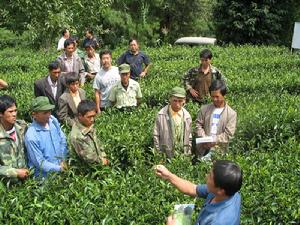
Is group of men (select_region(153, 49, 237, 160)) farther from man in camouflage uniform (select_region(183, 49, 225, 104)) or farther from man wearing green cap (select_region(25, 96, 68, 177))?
man in camouflage uniform (select_region(183, 49, 225, 104))

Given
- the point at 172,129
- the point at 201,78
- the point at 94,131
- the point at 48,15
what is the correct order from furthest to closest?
the point at 48,15 < the point at 201,78 < the point at 172,129 < the point at 94,131

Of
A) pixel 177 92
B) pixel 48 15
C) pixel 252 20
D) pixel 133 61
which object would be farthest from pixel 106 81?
pixel 252 20

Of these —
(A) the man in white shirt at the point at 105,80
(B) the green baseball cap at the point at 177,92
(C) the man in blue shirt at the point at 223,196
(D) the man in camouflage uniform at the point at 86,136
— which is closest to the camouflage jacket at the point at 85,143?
(D) the man in camouflage uniform at the point at 86,136

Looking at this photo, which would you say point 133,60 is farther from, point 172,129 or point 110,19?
point 110,19

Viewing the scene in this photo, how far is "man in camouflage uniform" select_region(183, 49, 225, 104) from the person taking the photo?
8.33 m

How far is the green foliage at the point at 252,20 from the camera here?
23.6m

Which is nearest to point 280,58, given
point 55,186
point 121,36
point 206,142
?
point 206,142

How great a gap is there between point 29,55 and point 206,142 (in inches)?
409

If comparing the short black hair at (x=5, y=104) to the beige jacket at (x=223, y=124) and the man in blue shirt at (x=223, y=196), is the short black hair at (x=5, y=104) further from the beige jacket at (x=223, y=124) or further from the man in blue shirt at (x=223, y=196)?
the beige jacket at (x=223, y=124)

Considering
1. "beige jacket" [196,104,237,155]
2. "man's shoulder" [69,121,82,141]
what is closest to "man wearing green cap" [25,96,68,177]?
"man's shoulder" [69,121,82,141]

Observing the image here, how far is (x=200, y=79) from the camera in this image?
8.48 m

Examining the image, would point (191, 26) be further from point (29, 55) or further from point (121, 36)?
point (29, 55)

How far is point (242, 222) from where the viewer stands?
4355mm

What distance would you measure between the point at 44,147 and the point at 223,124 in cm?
246
